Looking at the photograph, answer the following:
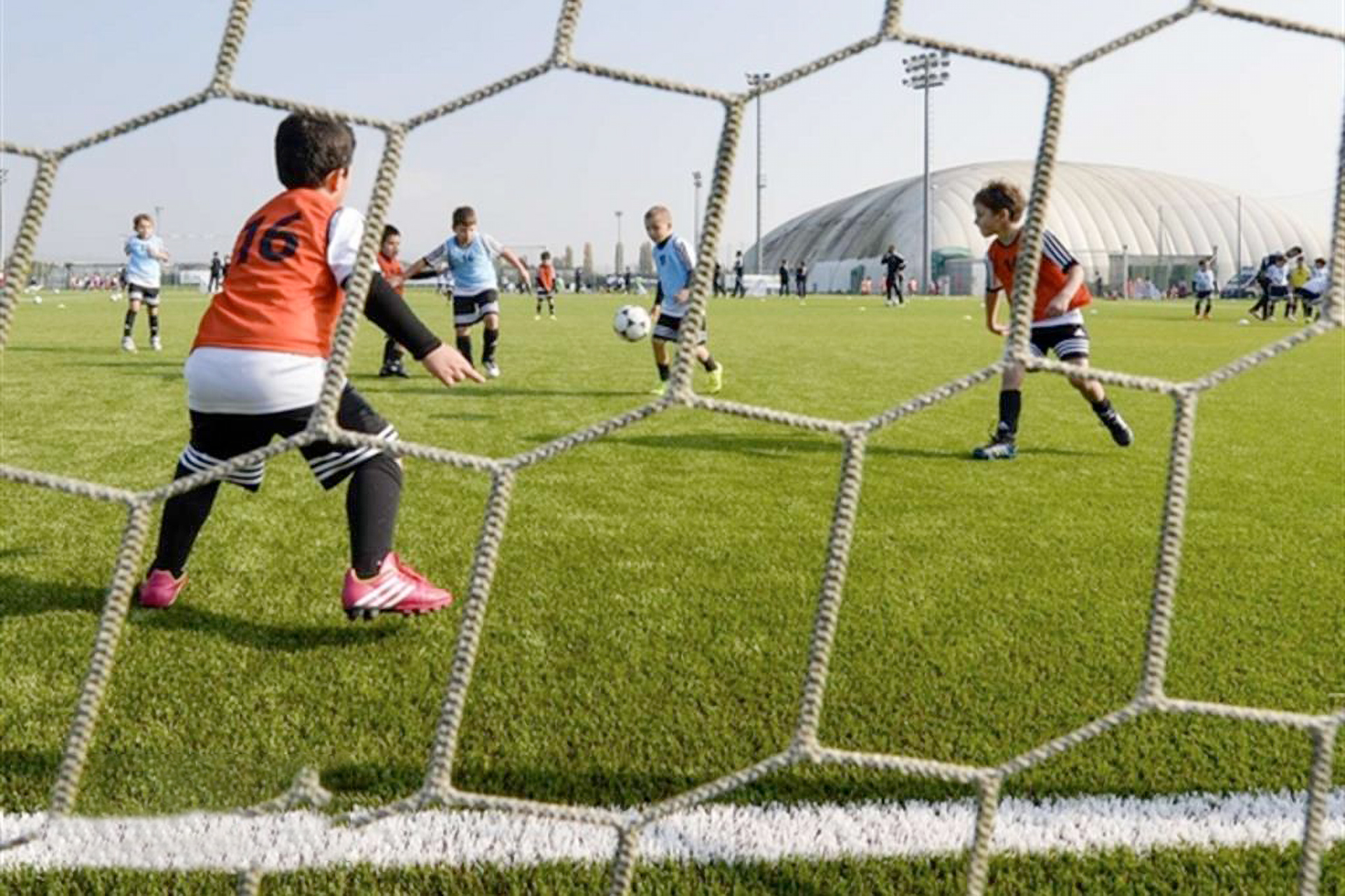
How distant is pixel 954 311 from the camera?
915 inches

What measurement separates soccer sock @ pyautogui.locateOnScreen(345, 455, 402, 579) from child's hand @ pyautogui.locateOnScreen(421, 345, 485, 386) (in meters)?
0.25

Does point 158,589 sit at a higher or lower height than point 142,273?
lower

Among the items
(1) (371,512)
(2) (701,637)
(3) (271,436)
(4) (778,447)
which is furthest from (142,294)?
(2) (701,637)

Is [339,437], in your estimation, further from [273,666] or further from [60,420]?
[60,420]

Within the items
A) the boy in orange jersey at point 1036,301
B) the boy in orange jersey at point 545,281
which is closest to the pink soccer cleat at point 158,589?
the boy in orange jersey at point 1036,301

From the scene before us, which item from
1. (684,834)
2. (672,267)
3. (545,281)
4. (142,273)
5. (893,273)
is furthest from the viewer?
(893,273)

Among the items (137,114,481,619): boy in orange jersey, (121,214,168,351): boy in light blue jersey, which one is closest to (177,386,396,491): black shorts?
(137,114,481,619): boy in orange jersey

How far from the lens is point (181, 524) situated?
2545 millimetres

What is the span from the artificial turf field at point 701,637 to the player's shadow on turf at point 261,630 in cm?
1

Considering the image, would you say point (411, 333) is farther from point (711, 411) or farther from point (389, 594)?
point (711, 411)

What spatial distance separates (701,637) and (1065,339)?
3352 millimetres

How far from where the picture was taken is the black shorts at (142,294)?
980cm

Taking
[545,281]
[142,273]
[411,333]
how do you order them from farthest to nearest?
[545,281]
[142,273]
[411,333]

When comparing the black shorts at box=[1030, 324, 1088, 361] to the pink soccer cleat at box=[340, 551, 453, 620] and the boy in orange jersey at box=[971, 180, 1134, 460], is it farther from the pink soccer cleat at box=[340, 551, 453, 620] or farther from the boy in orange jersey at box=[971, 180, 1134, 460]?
the pink soccer cleat at box=[340, 551, 453, 620]
